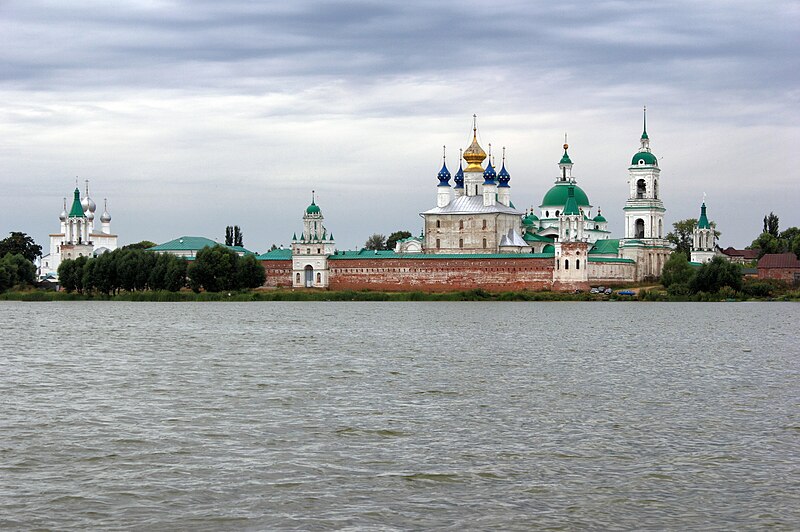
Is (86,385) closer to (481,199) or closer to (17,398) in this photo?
(17,398)

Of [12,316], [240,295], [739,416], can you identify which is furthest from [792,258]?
[739,416]

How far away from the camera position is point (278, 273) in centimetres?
8006

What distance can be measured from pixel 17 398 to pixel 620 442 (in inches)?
343

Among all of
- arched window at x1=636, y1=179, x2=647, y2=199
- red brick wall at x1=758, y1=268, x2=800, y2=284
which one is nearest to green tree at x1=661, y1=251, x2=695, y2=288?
red brick wall at x1=758, y1=268, x2=800, y2=284

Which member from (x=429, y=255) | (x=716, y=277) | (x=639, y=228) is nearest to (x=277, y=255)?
(x=429, y=255)

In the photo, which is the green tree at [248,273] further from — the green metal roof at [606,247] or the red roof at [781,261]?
the red roof at [781,261]

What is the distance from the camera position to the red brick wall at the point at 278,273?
79.8 metres

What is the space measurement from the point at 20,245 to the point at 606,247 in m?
45.8

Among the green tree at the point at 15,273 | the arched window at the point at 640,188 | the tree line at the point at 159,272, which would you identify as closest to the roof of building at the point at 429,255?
the tree line at the point at 159,272

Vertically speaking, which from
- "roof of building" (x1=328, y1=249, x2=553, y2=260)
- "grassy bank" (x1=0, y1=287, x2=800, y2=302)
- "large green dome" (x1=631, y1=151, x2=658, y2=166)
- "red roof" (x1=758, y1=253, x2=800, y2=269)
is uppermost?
"large green dome" (x1=631, y1=151, x2=658, y2=166)

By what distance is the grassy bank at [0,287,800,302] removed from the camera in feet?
210

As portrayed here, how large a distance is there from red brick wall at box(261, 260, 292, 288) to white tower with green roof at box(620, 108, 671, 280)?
77.1 feet

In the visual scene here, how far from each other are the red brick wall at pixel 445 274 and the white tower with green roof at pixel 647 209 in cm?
1029

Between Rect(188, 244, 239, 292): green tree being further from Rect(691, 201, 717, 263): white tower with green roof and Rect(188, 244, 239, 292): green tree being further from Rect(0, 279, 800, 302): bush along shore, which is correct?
Rect(691, 201, 717, 263): white tower with green roof
